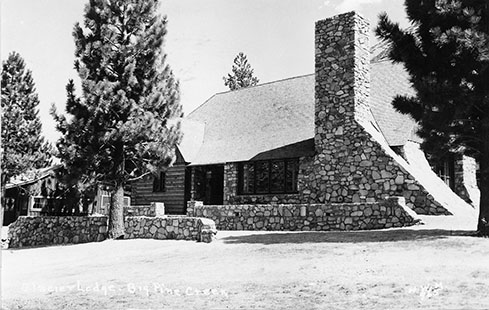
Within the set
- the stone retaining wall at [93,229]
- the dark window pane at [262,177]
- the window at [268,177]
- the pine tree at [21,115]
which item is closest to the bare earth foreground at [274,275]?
the stone retaining wall at [93,229]

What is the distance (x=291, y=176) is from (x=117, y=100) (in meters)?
9.13

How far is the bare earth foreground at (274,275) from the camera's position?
847cm

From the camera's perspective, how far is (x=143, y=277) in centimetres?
1152

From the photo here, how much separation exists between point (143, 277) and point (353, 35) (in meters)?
15.9

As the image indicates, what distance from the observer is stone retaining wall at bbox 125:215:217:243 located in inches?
693

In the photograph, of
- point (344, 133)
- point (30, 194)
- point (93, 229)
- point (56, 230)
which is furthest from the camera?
point (30, 194)

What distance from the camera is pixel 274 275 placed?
35.5 ft

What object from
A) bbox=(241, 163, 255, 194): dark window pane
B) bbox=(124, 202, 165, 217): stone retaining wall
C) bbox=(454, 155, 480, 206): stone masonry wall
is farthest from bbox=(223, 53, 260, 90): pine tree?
bbox=(454, 155, 480, 206): stone masonry wall

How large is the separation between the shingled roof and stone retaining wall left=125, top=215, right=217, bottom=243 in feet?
23.4

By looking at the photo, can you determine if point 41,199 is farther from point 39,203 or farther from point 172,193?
point 172,193

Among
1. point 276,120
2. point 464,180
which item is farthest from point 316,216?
point 464,180

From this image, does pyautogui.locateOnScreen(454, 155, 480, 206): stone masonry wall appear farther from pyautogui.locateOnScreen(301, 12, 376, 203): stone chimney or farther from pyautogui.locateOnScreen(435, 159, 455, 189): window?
pyautogui.locateOnScreen(301, 12, 376, 203): stone chimney

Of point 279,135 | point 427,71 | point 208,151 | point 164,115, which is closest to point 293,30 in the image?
point 427,71

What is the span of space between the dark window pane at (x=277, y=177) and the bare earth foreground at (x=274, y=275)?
314 inches
